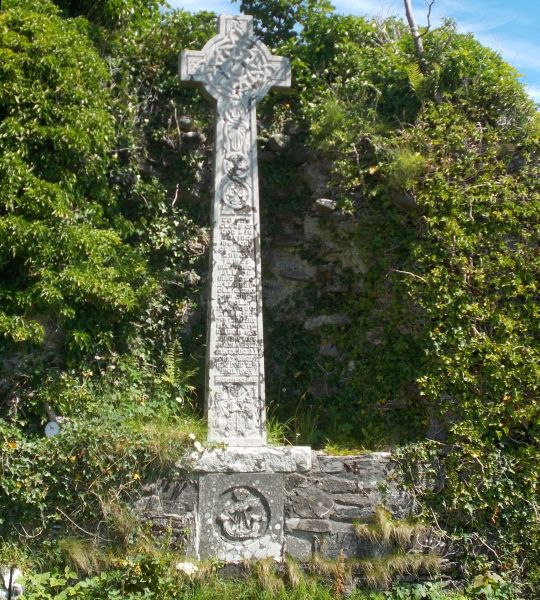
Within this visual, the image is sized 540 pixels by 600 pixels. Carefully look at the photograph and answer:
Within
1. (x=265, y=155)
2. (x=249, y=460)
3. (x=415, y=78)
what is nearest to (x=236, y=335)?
(x=249, y=460)

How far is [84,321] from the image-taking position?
21.3 feet

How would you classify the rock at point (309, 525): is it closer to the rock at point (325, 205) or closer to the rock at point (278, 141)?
the rock at point (325, 205)

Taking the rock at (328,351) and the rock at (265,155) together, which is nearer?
the rock at (328,351)

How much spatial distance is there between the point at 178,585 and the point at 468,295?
3330mm

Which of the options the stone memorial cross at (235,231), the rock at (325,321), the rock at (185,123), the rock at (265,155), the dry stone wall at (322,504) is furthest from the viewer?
the rock at (265,155)

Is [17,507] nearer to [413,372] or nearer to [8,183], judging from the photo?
[8,183]

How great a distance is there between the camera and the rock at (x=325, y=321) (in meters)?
7.43

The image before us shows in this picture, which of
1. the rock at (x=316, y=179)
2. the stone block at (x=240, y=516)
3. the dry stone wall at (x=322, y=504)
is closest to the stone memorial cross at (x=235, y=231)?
the stone block at (x=240, y=516)

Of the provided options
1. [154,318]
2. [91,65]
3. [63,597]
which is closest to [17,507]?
[63,597]

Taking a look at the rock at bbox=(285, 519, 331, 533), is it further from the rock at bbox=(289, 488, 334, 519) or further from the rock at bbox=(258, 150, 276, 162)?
the rock at bbox=(258, 150, 276, 162)

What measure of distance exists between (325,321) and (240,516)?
235 centimetres

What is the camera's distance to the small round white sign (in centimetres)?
593

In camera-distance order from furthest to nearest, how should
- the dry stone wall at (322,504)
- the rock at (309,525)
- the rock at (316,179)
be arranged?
1. the rock at (316,179)
2. the rock at (309,525)
3. the dry stone wall at (322,504)

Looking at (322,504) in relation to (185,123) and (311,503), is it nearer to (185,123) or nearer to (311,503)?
(311,503)
